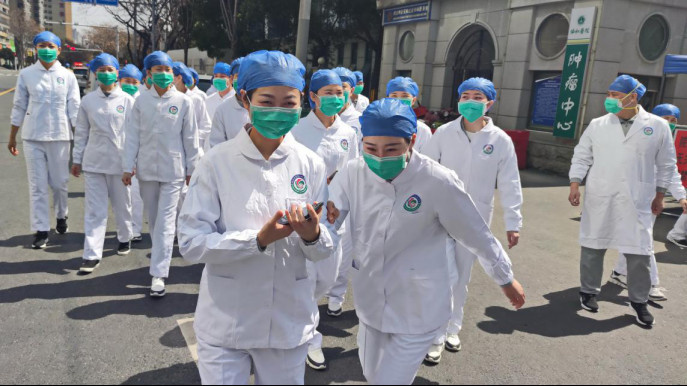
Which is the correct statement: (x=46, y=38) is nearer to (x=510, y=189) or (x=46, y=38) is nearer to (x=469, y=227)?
(x=510, y=189)

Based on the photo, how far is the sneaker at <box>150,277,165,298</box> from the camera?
4.69 meters

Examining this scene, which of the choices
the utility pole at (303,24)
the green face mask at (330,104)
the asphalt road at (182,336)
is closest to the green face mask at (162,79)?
the green face mask at (330,104)

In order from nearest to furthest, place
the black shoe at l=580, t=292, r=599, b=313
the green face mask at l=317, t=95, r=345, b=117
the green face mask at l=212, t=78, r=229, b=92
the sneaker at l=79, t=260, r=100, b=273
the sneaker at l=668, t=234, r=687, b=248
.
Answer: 1. the green face mask at l=317, t=95, r=345, b=117
2. the black shoe at l=580, t=292, r=599, b=313
3. the sneaker at l=79, t=260, r=100, b=273
4. the sneaker at l=668, t=234, r=687, b=248
5. the green face mask at l=212, t=78, r=229, b=92

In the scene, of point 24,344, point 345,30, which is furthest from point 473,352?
point 345,30

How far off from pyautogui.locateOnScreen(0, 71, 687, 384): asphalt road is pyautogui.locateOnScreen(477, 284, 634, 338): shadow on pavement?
0.01 m

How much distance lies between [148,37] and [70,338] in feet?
133

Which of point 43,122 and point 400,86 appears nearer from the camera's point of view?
point 400,86

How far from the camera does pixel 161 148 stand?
4863mm

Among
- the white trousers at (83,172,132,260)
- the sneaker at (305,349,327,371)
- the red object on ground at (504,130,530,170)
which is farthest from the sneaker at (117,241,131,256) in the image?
the red object on ground at (504,130,530,170)

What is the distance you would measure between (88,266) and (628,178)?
211 inches

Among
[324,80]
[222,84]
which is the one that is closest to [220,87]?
[222,84]

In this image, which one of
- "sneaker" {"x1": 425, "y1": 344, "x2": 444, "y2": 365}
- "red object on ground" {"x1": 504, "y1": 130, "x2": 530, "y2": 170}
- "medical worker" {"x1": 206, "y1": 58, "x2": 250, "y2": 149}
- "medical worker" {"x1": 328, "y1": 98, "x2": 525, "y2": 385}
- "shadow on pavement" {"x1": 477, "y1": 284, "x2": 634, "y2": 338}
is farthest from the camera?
"red object on ground" {"x1": 504, "y1": 130, "x2": 530, "y2": 170}

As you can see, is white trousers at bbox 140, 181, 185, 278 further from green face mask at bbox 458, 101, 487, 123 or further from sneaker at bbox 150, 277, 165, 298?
green face mask at bbox 458, 101, 487, 123

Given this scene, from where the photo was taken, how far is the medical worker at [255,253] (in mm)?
2078
